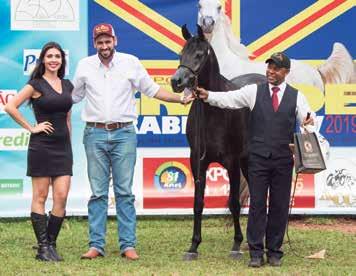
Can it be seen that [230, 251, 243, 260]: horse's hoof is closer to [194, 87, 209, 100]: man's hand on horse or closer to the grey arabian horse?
the grey arabian horse

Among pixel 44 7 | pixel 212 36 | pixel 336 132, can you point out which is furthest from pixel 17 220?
pixel 336 132

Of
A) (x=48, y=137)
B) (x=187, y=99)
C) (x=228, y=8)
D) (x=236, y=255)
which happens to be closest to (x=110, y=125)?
(x=48, y=137)

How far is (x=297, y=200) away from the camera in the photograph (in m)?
10.6

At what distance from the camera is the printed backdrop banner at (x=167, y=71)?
401 inches

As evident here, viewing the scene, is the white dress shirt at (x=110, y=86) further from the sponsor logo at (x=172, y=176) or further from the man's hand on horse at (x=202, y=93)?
the sponsor logo at (x=172, y=176)

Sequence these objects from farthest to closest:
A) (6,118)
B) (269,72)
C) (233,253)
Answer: (6,118)
(233,253)
(269,72)

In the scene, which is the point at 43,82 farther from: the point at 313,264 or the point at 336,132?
the point at 336,132

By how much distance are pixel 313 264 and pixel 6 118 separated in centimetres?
474

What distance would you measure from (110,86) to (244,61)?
3486 mm

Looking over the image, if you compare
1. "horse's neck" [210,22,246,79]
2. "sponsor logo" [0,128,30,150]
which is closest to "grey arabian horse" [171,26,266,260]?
"horse's neck" [210,22,246,79]

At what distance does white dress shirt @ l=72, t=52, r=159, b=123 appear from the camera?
7.38m

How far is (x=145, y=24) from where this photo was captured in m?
10.4

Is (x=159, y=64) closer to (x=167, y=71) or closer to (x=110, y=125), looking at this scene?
(x=167, y=71)

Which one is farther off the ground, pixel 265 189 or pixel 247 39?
pixel 247 39
